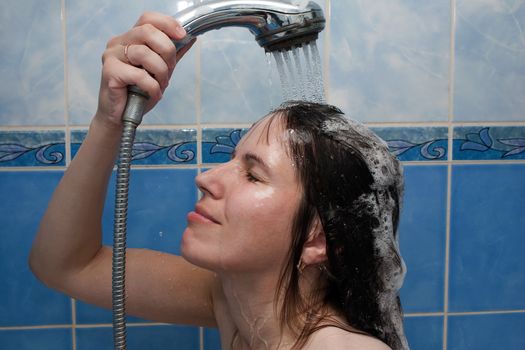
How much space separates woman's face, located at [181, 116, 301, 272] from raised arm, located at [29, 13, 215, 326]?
17cm

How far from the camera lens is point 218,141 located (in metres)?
1.27

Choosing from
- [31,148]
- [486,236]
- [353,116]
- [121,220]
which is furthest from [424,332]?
[31,148]

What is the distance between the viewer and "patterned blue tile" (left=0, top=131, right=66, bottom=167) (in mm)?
1239

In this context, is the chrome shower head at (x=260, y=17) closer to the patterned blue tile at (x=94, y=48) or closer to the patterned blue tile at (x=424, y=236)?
the patterned blue tile at (x=94, y=48)

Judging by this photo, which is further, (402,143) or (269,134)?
(402,143)

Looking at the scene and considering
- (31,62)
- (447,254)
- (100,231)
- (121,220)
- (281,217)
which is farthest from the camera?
(447,254)

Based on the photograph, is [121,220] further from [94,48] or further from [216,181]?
[94,48]

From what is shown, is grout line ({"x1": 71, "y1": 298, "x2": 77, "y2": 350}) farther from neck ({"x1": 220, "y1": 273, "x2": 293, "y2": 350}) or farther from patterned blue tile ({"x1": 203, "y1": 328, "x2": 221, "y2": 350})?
neck ({"x1": 220, "y1": 273, "x2": 293, "y2": 350})

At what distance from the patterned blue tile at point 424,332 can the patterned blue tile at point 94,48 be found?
723 mm

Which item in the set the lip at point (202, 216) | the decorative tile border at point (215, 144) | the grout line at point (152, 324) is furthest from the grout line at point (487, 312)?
the lip at point (202, 216)

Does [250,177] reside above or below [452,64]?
below

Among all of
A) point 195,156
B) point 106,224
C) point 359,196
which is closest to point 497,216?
point 359,196

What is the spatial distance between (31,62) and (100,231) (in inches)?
15.8

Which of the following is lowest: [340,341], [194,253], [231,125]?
[340,341]
